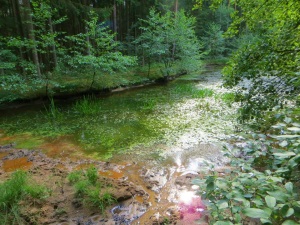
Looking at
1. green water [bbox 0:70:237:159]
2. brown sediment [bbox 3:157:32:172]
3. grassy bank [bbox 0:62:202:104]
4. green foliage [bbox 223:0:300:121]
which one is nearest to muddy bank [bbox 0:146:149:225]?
brown sediment [bbox 3:157:32:172]

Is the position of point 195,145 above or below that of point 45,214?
below

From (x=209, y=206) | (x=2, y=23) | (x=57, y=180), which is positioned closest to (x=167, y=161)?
(x=57, y=180)

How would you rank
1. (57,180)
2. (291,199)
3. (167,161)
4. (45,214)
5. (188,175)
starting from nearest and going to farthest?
(291,199) < (45,214) < (57,180) < (188,175) < (167,161)

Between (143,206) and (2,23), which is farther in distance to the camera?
(2,23)

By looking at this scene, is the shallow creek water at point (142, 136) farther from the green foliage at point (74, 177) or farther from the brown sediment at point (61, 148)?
the green foliage at point (74, 177)

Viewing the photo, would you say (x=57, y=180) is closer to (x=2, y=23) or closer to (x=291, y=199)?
(x=291, y=199)

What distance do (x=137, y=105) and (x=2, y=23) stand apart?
6587 millimetres

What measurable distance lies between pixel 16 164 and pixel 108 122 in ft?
8.87

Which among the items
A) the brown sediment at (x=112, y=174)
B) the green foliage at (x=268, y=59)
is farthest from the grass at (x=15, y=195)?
the green foliage at (x=268, y=59)

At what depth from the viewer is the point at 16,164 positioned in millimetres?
3680

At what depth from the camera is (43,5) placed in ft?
20.7

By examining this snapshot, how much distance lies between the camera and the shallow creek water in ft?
10.5

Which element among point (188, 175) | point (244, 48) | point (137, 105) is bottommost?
point (137, 105)

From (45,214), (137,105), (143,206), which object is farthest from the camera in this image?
(137,105)
